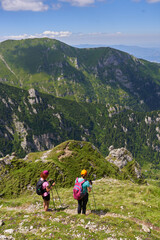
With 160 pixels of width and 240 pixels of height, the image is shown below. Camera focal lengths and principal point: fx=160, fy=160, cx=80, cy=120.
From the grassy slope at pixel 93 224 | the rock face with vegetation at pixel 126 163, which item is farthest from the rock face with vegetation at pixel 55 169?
the rock face with vegetation at pixel 126 163

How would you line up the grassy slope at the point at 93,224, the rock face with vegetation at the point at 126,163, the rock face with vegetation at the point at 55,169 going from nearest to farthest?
the grassy slope at the point at 93,224 → the rock face with vegetation at the point at 55,169 → the rock face with vegetation at the point at 126,163

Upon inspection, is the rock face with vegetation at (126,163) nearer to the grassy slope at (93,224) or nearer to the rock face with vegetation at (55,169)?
the rock face with vegetation at (55,169)

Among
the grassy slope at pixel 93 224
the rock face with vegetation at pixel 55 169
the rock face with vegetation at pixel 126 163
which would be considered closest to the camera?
the grassy slope at pixel 93 224

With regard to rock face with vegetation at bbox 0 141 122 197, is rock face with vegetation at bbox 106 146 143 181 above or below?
below

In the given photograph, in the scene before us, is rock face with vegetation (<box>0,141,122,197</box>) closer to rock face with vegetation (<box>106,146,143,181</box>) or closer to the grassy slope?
the grassy slope

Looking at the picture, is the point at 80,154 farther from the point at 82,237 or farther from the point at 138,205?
the point at 82,237

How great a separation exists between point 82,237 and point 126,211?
9.94m

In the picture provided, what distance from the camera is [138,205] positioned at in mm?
24172

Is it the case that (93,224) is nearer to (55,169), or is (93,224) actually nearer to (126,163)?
(55,169)

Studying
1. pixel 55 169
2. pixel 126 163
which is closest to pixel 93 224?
pixel 55 169

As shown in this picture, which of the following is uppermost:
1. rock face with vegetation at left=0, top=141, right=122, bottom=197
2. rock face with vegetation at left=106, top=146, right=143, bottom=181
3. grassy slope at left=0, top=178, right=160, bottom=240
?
grassy slope at left=0, top=178, right=160, bottom=240

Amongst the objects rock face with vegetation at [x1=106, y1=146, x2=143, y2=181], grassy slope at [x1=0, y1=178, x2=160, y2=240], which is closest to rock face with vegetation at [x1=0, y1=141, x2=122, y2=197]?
grassy slope at [x1=0, y1=178, x2=160, y2=240]

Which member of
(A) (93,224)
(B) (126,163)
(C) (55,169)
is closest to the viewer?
(A) (93,224)

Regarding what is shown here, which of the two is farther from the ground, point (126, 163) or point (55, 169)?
point (55, 169)
